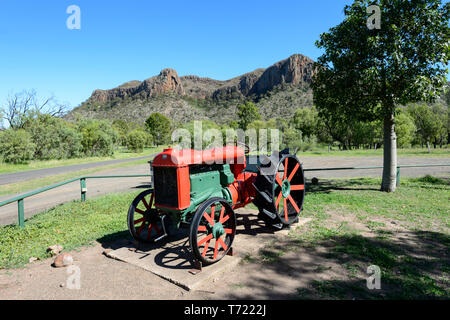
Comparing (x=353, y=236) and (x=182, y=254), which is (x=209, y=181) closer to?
(x=182, y=254)

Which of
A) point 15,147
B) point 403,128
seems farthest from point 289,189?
point 403,128

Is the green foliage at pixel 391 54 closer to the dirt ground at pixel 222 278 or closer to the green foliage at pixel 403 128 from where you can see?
the dirt ground at pixel 222 278

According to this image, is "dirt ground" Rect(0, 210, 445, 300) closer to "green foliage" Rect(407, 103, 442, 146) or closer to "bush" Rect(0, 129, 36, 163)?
"bush" Rect(0, 129, 36, 163)

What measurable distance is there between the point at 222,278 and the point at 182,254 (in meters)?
0.94

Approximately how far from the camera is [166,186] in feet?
12.7

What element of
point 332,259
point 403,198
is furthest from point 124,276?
point 403,198

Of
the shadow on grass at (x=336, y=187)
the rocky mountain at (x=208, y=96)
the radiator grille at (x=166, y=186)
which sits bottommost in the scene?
the shadow on grass at (x=336, y=187)

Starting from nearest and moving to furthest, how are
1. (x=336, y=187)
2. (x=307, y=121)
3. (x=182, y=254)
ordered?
(x=182, y=254), (x=336, y=187), (x=307, y=121)

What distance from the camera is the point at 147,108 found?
103 m

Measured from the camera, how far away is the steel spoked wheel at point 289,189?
5.07 metres

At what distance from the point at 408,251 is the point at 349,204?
294cm

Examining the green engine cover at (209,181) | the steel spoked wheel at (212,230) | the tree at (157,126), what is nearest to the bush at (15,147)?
the green engine cover at (209,181)

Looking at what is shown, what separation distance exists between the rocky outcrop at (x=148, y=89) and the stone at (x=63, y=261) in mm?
131809
